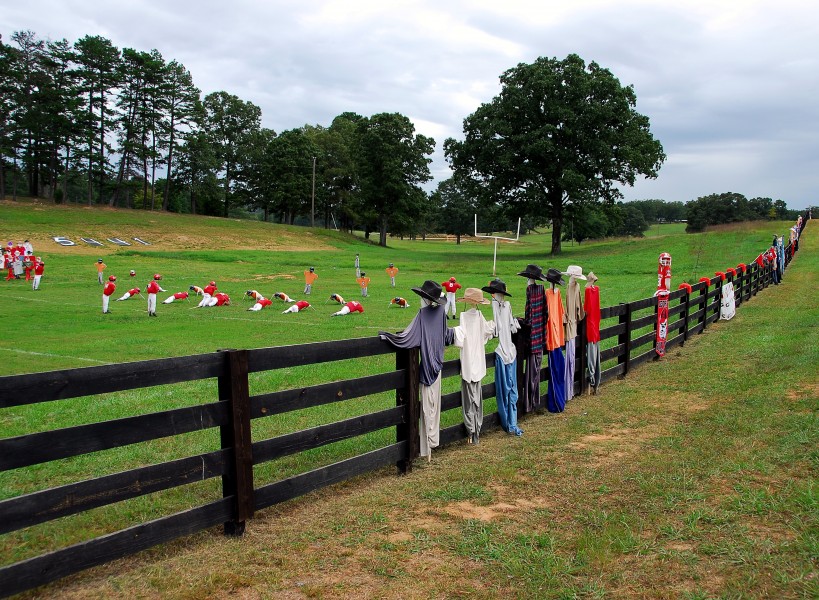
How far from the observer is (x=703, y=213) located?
372 ft

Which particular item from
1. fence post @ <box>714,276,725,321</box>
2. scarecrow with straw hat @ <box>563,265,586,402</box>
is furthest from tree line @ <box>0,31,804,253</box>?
scarecrow with straw hat @ <box>563,265,586,402</box>

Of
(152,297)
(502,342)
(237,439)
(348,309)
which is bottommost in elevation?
(348,309)

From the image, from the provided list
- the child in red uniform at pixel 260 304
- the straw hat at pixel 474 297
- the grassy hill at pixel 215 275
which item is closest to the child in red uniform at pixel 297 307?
the grassy hill at pixel 215 275

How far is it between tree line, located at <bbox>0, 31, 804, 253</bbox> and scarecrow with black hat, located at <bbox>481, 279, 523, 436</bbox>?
137 ft

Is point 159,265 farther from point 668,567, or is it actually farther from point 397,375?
point 668,567

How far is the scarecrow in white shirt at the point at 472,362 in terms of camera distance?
661 cm

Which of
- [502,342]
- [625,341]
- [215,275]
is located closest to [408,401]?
[502,342]

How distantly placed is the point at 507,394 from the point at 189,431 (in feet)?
12.6

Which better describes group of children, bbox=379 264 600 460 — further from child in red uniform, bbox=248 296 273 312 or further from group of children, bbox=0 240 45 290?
group of children, bbox=0 240 45 290

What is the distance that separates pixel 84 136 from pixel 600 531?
72.8 metres

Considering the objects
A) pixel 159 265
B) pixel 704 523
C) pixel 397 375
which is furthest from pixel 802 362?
pixel 159 265

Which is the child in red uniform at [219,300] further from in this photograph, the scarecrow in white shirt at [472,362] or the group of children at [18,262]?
the scarecrow in white shirt at [472,362]

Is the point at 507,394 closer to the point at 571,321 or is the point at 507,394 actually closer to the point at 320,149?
the point at 571,321

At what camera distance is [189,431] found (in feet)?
14.1
